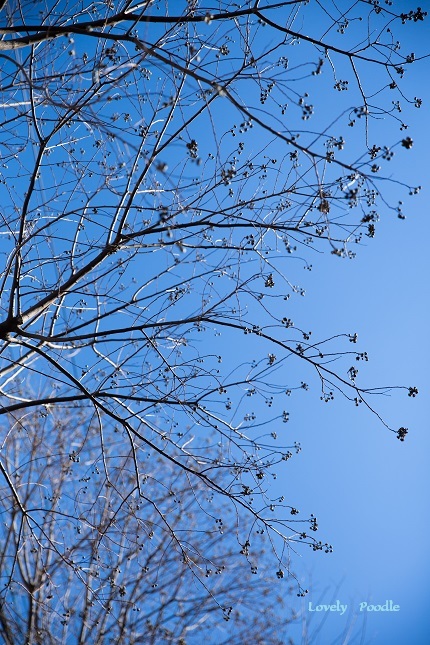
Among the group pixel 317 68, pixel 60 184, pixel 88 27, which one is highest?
pixel 60 184

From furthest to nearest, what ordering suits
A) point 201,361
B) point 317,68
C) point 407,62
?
point 201,361
point 407,62
point 317,68

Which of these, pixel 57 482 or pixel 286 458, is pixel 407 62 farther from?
pixel 57 482

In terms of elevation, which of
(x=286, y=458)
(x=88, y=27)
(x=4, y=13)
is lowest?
(x=286, y=458)

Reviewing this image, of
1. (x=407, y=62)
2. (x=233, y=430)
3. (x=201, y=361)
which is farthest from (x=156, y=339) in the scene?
(x=407, y=62)

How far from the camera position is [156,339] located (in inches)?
110

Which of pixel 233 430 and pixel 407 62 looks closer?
pixel 407 62

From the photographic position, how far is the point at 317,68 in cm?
188

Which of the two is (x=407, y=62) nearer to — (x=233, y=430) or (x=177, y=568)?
(x=233, y=430)

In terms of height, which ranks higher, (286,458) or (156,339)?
(156,339)

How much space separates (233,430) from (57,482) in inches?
138

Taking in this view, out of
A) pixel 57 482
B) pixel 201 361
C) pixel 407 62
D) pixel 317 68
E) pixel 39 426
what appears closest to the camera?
pixel 317 68

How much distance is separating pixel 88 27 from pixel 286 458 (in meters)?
1.63

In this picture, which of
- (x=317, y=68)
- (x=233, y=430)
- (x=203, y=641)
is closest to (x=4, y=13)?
(x=317, y=68)

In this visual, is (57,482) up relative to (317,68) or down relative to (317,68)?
up
